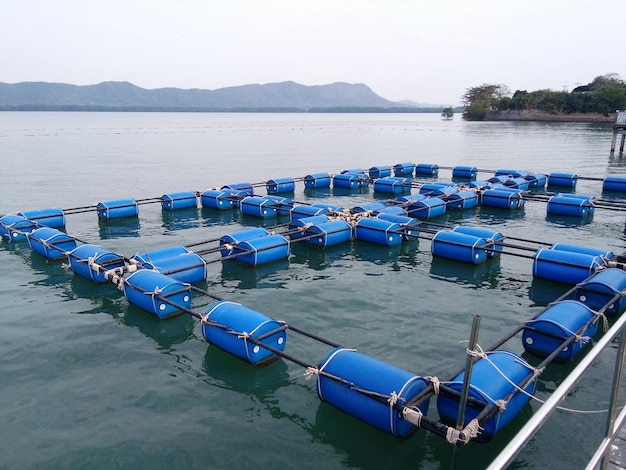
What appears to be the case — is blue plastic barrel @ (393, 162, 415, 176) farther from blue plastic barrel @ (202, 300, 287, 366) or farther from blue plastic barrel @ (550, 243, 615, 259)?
blue plastic barrel @ (202, 300, 287, 366)

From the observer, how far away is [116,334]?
11.9 meters

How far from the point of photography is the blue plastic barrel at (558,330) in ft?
32.2

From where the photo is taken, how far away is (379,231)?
18812 millimetres

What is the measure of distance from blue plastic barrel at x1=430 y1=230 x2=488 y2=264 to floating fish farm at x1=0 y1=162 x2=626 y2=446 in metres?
0.04

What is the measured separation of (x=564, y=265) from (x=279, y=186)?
20068mm

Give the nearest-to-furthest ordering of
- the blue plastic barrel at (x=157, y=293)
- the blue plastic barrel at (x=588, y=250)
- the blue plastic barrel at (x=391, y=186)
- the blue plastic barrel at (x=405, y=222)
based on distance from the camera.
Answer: the blue plastic barrel at (x=157, y=293) < the blue plastic barrel at (x=588, y=250) < the blue plastic barrel at (x=405, y=222) < the blue plastic barrel at (x=391, y=186)

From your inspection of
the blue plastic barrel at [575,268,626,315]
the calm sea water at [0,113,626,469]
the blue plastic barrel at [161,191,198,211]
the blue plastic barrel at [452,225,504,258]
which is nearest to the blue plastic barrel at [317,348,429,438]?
the calm sea water at [0,113,626,469]

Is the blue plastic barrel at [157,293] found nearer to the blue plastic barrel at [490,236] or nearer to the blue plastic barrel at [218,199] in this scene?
the blue plastic barrel at [490,236]

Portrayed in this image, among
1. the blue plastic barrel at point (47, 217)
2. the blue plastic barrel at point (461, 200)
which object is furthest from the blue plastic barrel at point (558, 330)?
the blue plastic barrel at point (47, 217)

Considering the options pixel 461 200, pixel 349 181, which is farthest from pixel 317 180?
pixel 461 200

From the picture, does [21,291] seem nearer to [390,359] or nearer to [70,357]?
[70,357]

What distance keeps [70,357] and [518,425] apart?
31.1 ft

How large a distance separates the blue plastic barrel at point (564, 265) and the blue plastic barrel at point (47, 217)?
19860mm

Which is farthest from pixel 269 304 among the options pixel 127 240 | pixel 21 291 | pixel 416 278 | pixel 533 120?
pixel 533 120
